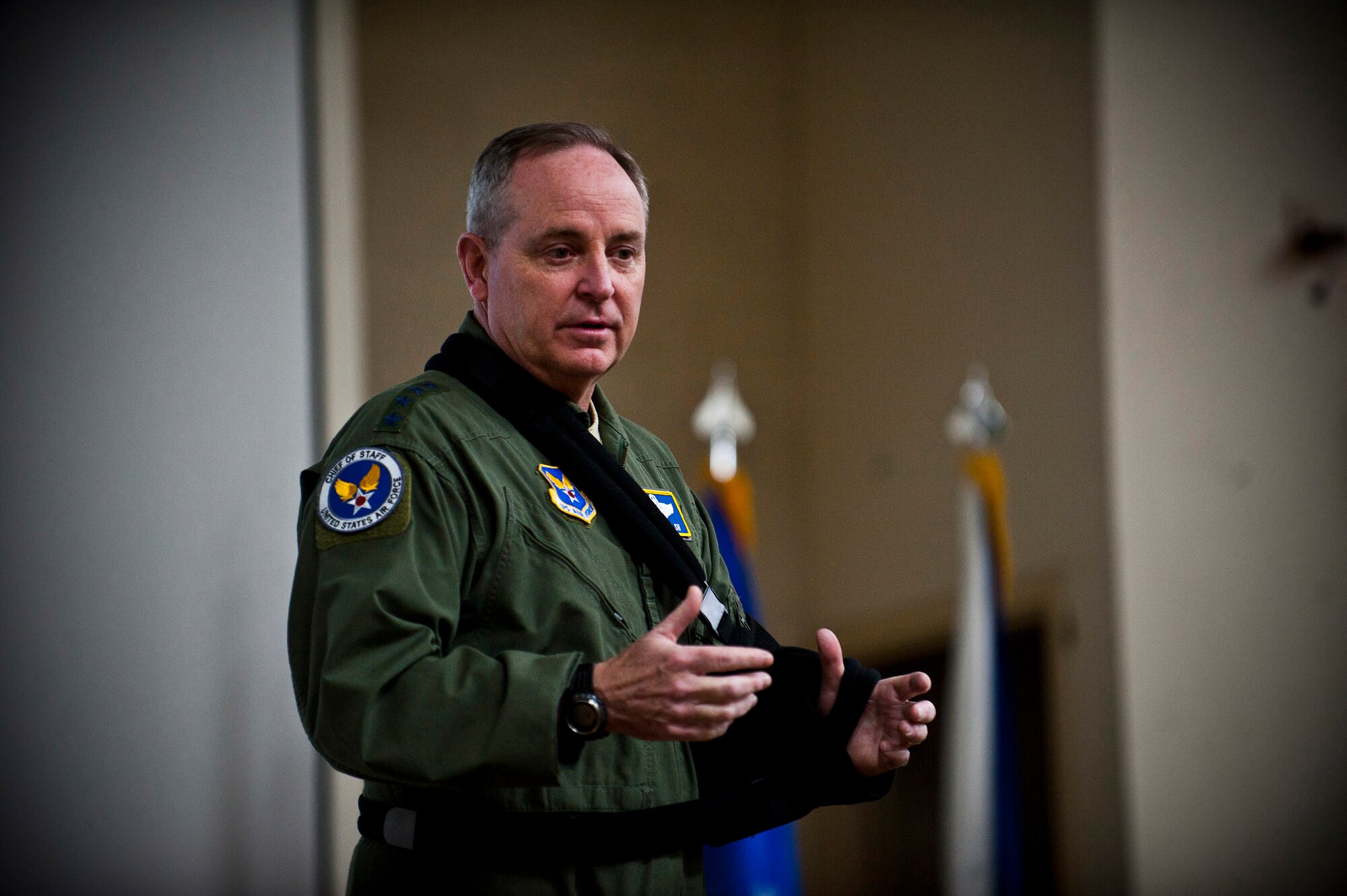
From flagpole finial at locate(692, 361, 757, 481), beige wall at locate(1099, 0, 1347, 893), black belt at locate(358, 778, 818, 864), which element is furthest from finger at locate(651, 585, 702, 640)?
beige wall at locate(1099, 0, 1347, 893)

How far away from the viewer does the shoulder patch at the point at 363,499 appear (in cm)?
123

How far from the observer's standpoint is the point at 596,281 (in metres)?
1.43

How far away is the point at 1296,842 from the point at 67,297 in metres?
4.75

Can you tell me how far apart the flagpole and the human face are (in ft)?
11.1

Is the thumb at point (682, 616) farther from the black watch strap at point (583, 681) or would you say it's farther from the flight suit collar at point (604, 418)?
the flight suit collar at point (604, 418)

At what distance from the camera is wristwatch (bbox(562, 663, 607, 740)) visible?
1142 millimetres

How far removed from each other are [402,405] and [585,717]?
41 centimetres

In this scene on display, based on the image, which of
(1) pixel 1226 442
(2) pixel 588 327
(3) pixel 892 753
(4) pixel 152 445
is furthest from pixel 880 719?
Result: (1) pixel 1226 442

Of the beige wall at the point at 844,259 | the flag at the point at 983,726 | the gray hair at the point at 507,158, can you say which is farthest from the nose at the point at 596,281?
the flag at the point at 983,726

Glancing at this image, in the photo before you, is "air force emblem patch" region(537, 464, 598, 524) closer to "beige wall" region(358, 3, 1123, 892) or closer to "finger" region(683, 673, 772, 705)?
"finger" region(683, 673, 772, 705)

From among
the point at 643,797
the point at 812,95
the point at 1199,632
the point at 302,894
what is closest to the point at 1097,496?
the point at 1199,632

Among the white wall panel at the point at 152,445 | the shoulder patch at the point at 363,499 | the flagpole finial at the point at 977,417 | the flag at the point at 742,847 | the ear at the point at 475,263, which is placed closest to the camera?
the shoulder patch at the point at 363,499

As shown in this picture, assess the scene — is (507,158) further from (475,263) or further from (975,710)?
(975,710)

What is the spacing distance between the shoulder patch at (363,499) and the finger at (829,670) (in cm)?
51
